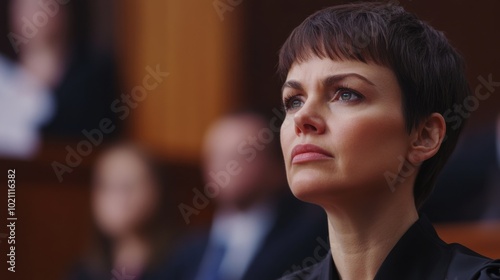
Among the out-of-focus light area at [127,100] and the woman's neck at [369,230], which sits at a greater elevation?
the woman's neck at [369,230]

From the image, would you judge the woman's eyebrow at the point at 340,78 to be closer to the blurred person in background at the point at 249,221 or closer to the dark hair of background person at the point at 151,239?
the blurred person in background at the point at 249,221

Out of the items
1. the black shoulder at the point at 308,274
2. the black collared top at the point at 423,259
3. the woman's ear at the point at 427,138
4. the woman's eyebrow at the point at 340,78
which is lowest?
the black shoulder at the point at 308,274

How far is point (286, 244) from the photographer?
258 cm

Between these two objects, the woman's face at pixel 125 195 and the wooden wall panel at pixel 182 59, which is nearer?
the woman's face at pixel 125 195

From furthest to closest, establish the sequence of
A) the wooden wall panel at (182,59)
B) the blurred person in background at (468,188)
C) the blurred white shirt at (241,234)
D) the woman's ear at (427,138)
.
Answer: the wooden wall panel at (182,59), the blurred white shirt at (241,234), the blurred person in background at (468,188), the woman's ear at (427,138)

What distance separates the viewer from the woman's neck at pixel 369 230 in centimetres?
141

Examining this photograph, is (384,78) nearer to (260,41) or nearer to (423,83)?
(423,83)

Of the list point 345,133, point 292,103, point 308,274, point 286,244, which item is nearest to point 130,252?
point 286,244

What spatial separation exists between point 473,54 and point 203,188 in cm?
101

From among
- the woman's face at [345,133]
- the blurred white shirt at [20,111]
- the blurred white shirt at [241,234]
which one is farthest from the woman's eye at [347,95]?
the blurred white shirt at [20,111]

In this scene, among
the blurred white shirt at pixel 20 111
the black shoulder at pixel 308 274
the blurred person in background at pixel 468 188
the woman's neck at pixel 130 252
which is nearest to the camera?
the black shoulder at pixel 308 274

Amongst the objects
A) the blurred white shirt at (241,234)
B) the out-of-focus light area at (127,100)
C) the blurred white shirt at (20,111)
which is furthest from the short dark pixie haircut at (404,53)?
the blurred white shirt at (20,111)

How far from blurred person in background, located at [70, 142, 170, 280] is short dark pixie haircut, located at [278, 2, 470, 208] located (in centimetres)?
143

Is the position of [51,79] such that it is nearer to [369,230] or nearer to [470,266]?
[369,230]
